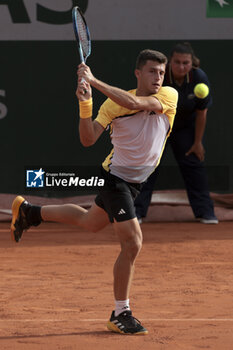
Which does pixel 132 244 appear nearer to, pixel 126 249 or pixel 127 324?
pixel 126 249

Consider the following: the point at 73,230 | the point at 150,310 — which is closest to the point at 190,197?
the point at 73,230

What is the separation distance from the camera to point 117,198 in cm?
482

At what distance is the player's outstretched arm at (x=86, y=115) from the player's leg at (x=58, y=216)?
56 cm

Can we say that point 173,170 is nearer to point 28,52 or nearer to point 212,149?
point 212,149

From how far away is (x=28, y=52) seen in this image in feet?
32.7

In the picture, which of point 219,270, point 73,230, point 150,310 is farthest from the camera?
point 73,230

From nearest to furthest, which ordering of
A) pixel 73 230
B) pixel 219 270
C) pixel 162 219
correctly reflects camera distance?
1. pixel 219 270
2. pixel 73 230
3. pixel 162 219

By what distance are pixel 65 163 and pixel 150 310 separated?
4.87m

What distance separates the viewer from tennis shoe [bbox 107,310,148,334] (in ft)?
15.7

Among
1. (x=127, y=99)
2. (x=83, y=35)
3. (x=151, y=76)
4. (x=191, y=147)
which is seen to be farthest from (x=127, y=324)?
(x=191, y=147)

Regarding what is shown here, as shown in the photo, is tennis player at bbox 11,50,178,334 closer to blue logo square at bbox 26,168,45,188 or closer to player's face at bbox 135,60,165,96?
player's face at bbox 135,60,165,96

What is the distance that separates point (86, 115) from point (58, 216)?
39.3 inches

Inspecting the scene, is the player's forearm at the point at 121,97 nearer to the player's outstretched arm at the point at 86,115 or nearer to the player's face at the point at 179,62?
the player's outstretched arm at the point at 86,115

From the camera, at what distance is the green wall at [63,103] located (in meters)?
9.97
